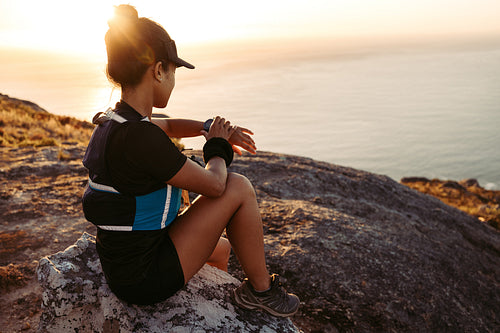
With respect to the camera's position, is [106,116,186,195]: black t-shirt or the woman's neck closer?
Result: [106,116,186,195]: black t-shirt

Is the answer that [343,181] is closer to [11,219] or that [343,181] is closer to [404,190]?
[404,190]

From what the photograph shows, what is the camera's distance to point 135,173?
2.17 m

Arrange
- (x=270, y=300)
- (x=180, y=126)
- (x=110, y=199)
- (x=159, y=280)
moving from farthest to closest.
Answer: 1. (x=180, y=126)
2. (x=270, y=300)
3. (x=159, y=280)
4. (x=110, y=199)

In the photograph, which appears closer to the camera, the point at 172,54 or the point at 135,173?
the point at 135,173

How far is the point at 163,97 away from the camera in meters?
2.44

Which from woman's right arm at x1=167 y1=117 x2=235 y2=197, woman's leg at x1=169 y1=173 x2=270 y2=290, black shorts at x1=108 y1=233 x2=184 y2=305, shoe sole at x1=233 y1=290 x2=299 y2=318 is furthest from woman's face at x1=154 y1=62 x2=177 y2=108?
shoe sole at x1=233 y1=290 x2=299 y2=318

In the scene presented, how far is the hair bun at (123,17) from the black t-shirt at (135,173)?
50cm

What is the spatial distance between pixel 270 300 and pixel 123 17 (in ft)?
7.67

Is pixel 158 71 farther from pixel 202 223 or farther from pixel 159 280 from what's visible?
pixel 159 280

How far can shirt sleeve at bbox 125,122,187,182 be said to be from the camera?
6.91 ft

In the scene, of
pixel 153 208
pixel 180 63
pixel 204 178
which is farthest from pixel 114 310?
pixel 180 63

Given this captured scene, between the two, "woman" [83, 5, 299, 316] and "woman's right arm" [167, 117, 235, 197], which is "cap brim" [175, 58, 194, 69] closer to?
"woman" [83, 5, 299, 316]

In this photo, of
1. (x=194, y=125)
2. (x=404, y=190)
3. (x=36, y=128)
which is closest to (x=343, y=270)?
(x=194, y=125)

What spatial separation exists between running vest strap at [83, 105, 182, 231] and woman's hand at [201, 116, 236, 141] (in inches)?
22.1
